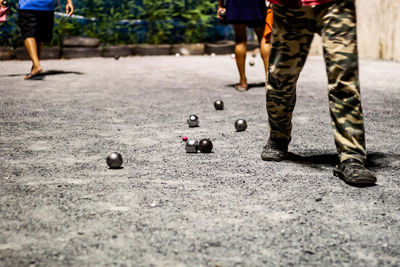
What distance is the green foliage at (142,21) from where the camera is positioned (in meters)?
14.7

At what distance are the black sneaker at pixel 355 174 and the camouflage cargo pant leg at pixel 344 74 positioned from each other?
4 cm

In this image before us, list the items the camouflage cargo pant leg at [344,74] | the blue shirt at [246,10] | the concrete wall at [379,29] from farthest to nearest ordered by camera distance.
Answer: the concrete wall at [379,29] → the blue shirt at [246,10] → the camouflage cargo pant leg at [344,74]

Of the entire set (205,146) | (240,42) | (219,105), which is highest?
(240,42)

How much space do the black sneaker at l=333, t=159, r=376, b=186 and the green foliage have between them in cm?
1219

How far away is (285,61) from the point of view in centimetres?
319

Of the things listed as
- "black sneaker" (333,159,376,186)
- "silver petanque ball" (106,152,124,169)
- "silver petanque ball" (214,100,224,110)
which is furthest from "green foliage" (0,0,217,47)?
"black sneaker" (333,159,376,186)

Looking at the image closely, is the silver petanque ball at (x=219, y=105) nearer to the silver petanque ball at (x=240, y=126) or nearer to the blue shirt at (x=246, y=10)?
the silver petanque ball at (x=240, y=126)

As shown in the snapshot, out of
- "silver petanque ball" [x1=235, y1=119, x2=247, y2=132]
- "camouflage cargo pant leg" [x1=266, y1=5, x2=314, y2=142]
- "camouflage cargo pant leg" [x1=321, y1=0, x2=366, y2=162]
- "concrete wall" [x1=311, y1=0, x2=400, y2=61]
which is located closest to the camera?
"camouflage cargo pant leg" [x1=321, y1=0, x2=366, y2=162]

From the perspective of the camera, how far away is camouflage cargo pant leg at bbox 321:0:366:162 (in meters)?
2.82

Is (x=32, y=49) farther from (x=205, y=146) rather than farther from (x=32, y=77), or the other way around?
(x=205, y=146)

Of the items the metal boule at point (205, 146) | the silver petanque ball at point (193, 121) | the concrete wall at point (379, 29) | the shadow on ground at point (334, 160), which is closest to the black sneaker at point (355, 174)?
the shadow on ground at point (334, 160)

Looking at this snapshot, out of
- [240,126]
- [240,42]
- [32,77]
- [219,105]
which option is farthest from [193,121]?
[32,77]

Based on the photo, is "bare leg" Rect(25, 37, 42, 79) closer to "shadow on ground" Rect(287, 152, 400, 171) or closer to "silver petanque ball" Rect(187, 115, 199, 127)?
"silver petanque ball" Rect(187, 115, 199, 127)

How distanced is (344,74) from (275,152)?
2.69 ft
